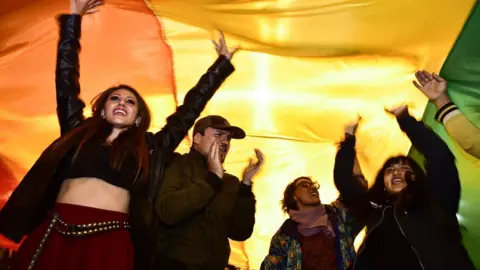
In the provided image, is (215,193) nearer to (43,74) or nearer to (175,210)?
(175,210)

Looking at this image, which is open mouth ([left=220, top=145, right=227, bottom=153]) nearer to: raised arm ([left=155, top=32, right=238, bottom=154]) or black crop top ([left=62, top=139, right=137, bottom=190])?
raised arm ([left=155, top=32, right=238, bottom=154])

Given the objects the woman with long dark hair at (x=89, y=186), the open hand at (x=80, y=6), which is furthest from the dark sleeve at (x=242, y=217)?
the open hand at (x=80, y=6)

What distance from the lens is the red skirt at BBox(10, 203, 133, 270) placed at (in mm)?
1906

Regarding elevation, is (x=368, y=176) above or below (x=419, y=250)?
above

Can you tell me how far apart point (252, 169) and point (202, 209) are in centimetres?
51

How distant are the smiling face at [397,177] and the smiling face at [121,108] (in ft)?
3.86

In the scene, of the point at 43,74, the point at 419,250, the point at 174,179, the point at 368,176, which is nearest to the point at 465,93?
the point at 368,176

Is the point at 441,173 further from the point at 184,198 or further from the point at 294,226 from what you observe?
the point at 184,198

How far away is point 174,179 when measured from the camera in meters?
2.26

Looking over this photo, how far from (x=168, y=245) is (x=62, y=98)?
0.77 meters

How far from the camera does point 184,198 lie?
2.11 meters

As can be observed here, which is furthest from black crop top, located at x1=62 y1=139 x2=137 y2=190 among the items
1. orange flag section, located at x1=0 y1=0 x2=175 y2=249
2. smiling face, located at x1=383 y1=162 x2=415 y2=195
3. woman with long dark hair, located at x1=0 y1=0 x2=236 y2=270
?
smiling face, located at x1=383 y1=162 x2=415 y2=195

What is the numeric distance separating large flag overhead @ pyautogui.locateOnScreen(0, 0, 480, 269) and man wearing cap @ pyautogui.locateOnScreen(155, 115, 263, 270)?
0.54 meters

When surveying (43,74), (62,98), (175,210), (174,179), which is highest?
(43,74)
